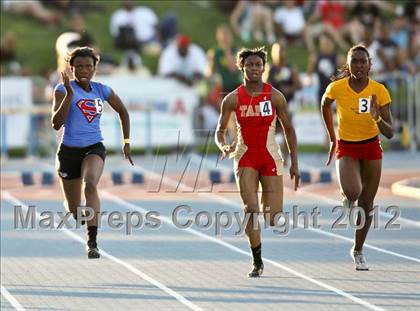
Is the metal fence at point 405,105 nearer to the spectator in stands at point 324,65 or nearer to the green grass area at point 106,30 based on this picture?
the spectator in stands at point 324,65

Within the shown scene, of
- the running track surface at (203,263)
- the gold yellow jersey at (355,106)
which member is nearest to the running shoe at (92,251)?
the running track surface at (203,263)

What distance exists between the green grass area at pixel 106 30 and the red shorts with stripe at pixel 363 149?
60.2 ft

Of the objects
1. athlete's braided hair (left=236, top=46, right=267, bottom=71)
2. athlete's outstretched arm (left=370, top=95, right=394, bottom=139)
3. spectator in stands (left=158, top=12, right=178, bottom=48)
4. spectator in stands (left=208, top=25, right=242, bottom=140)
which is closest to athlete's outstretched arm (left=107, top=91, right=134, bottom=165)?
athlete's braided hair (left=236, top=46, right=267, bottom=71)

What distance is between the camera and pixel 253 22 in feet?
112

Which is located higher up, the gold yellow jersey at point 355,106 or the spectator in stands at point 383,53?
the spectator in stands at point 383,53

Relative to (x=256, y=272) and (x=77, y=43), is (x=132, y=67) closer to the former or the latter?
(x=77, y=43)

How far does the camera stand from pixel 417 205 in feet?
69.3

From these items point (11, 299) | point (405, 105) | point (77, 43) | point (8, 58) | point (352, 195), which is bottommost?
point (11, 299)

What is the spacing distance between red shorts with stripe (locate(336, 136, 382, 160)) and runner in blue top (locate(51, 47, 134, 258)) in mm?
2081

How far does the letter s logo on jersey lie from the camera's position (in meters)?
14.0

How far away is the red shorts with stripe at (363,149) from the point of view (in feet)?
47.9

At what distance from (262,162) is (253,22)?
20.2m

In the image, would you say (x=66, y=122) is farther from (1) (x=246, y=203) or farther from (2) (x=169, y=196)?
(2) (x=169, y=196)

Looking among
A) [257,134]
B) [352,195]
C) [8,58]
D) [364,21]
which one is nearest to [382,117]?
[352,195]
